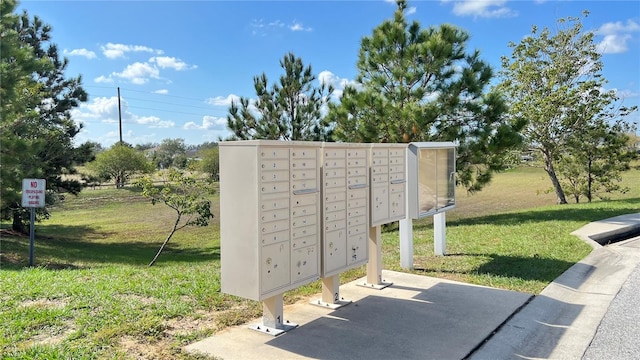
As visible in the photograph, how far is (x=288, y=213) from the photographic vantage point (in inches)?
128

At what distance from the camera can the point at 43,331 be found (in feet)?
11.0

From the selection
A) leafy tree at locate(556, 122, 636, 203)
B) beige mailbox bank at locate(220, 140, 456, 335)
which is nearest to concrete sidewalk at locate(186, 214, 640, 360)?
beige mailbox bank at locate(220, 140, 456, 335)

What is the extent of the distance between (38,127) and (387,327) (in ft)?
47.0

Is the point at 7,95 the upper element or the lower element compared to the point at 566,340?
upper

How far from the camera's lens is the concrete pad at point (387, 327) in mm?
3088

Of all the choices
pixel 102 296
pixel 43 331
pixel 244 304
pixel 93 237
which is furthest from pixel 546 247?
pixel 93 237

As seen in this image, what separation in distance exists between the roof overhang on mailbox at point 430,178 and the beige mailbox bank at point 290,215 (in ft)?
2.59

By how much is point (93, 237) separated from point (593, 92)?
17593mm

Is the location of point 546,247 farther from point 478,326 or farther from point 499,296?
point 478,326

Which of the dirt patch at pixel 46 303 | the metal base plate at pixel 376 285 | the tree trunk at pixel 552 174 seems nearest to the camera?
the dirt patch at pixel 46 303

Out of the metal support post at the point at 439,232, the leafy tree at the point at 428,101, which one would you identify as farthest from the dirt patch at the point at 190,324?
the leafy tree at the point at 428,101

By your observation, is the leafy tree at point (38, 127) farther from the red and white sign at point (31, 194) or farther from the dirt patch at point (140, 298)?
the dirt patch at point (140, 298)

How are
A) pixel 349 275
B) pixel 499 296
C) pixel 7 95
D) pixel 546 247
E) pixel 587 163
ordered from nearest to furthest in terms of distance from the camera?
pixel 499 296 < pixel 349 275 < pixel 546 247 < pixel 7 95 < pixel 587 163

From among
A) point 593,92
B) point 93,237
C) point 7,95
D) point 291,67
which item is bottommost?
point 93,237
